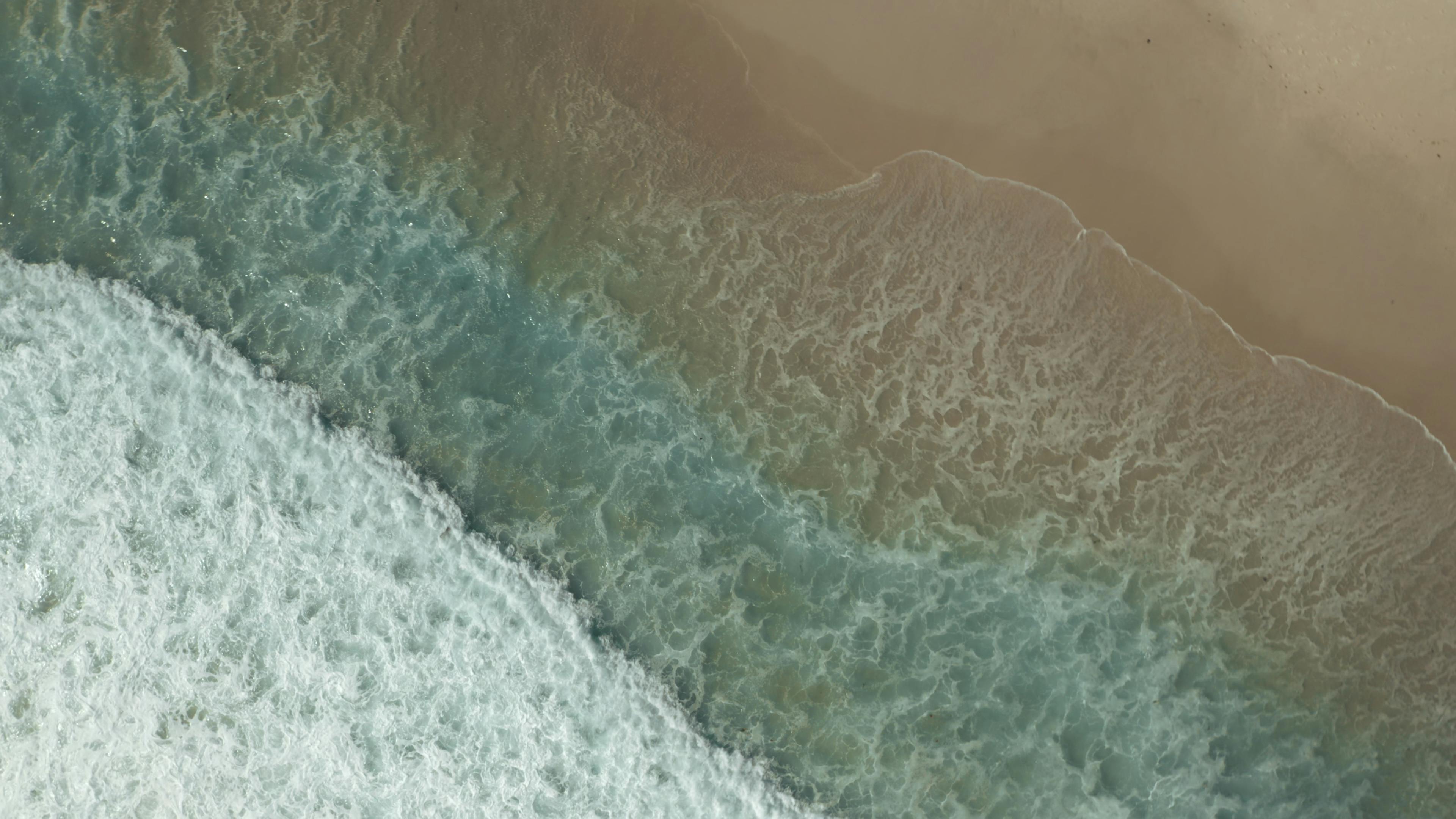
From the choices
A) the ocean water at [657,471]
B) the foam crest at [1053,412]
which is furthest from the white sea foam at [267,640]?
the foam crest at [1053,412]

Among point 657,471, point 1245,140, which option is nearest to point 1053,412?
point 1245,140

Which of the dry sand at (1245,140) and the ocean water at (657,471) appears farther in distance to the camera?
the dry sand at (1245,140)

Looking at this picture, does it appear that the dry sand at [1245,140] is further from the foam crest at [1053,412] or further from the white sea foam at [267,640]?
the white sea foam at [267,640]

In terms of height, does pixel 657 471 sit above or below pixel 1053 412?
below

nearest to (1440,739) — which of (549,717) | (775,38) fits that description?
(549,717)

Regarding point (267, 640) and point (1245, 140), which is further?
point (1245, 140)

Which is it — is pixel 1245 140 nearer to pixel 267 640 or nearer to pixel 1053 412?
pixel 1053 412

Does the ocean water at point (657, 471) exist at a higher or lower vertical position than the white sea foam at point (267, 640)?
higher
